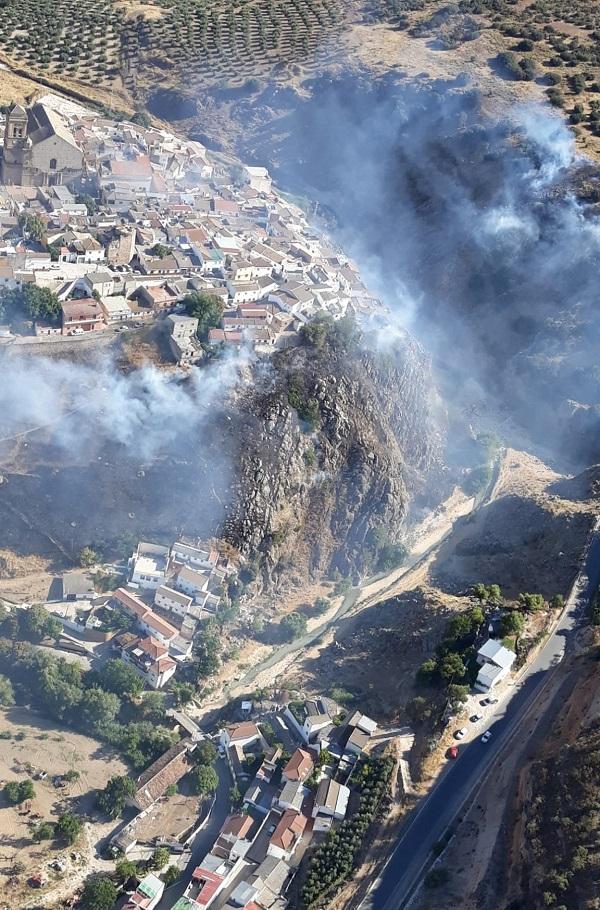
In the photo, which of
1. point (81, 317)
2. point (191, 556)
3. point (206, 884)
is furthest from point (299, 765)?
point (81, 317)

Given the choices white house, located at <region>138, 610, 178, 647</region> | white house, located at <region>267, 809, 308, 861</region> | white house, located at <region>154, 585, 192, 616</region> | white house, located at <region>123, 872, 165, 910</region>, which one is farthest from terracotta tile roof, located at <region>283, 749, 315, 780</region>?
white house, located at <region>154, 585, 192, 616</region>

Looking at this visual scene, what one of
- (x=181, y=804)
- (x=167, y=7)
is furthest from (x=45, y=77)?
(x=181, y=804)

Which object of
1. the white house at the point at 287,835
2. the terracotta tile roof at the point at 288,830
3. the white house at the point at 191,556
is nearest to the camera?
the white house at the point at 287,835

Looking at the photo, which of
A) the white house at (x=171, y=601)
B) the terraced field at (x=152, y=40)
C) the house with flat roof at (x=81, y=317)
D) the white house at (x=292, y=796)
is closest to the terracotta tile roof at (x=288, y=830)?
the white house at (x=292, y=796)

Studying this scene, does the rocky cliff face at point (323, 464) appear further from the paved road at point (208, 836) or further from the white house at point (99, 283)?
the paved road at point (208, 836)

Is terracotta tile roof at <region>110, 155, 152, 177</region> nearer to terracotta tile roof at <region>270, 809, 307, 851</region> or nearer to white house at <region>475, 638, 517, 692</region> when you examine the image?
white house at <region>475, 638, 517, 692</region>

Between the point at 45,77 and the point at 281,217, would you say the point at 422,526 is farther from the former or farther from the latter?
the point at 45,77

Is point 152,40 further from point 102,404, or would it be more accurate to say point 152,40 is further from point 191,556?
point 191,556
